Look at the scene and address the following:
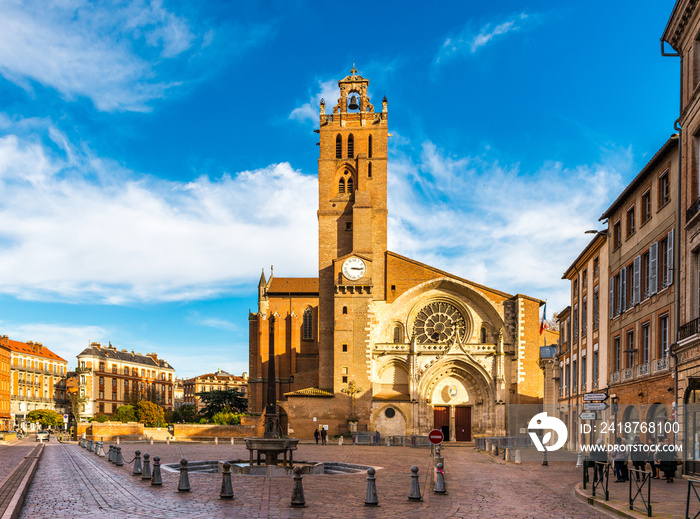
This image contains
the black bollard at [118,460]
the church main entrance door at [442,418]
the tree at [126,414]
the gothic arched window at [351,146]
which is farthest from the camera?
the tree at [126,414]

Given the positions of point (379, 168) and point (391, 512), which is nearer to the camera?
point (391, 512)

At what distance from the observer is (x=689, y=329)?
2083 cm

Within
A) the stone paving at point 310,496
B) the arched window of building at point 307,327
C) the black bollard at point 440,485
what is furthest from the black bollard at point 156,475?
the arched window of building at point 307,327

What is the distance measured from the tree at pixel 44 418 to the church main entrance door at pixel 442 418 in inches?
2448

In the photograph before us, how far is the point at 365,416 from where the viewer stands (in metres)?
53.2

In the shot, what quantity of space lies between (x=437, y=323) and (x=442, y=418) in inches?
291

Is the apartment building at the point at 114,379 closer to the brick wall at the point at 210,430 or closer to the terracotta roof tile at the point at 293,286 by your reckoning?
the terracotta roof tile at the point at 293,286

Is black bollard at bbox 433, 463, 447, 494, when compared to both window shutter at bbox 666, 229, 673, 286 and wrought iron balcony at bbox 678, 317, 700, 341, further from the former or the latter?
window shutter at bbox 666, 229, 673, 286

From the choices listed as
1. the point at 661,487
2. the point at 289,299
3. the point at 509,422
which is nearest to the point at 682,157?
the point at 661,487

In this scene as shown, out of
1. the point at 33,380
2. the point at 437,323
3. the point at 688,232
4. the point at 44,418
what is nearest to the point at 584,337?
the point at 688,232

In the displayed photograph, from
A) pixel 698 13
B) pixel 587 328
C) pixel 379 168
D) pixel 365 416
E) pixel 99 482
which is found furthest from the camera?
pixel 379 168

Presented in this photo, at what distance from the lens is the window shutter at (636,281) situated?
26672 mm

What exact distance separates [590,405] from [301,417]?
36.2 m

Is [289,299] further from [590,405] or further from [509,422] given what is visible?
[590,405]
